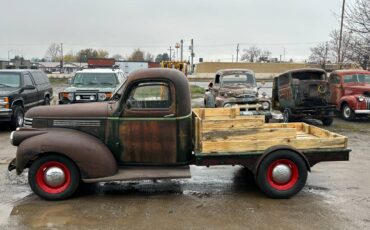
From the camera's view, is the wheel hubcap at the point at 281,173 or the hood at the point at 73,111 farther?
the hood at the point at 73,111

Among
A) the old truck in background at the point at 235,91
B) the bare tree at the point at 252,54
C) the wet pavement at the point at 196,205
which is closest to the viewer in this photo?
the wet pavement at the point at 196,205

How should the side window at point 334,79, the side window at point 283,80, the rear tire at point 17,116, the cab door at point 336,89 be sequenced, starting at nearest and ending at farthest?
the rear tire at point 17,116 → the side window at point 283,80 → the cab door at point 336,89 → the side window at point 334,79

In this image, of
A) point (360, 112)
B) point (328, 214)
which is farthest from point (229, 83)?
point (328, 214)

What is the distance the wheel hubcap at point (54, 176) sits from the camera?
5.96 metres

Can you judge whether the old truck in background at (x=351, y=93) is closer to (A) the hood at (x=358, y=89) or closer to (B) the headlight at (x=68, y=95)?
(A) the hood at (x=358, y=89)

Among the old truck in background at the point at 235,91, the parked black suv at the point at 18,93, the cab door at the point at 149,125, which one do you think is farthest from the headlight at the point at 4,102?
the cab door at the point at 149,125

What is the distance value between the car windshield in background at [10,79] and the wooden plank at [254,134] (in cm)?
874

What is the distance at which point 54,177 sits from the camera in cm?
596

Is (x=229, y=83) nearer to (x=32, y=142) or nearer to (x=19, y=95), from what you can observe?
(x=19, y=95)

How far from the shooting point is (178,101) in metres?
Result: 6.21

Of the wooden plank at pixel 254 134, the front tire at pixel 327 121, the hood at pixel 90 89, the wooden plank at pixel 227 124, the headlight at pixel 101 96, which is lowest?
the front tire at pixel 327 121

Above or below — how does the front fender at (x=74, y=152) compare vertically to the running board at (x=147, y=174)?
above

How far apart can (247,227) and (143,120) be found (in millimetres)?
2221

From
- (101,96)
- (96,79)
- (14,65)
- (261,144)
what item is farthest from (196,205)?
(14,65)
